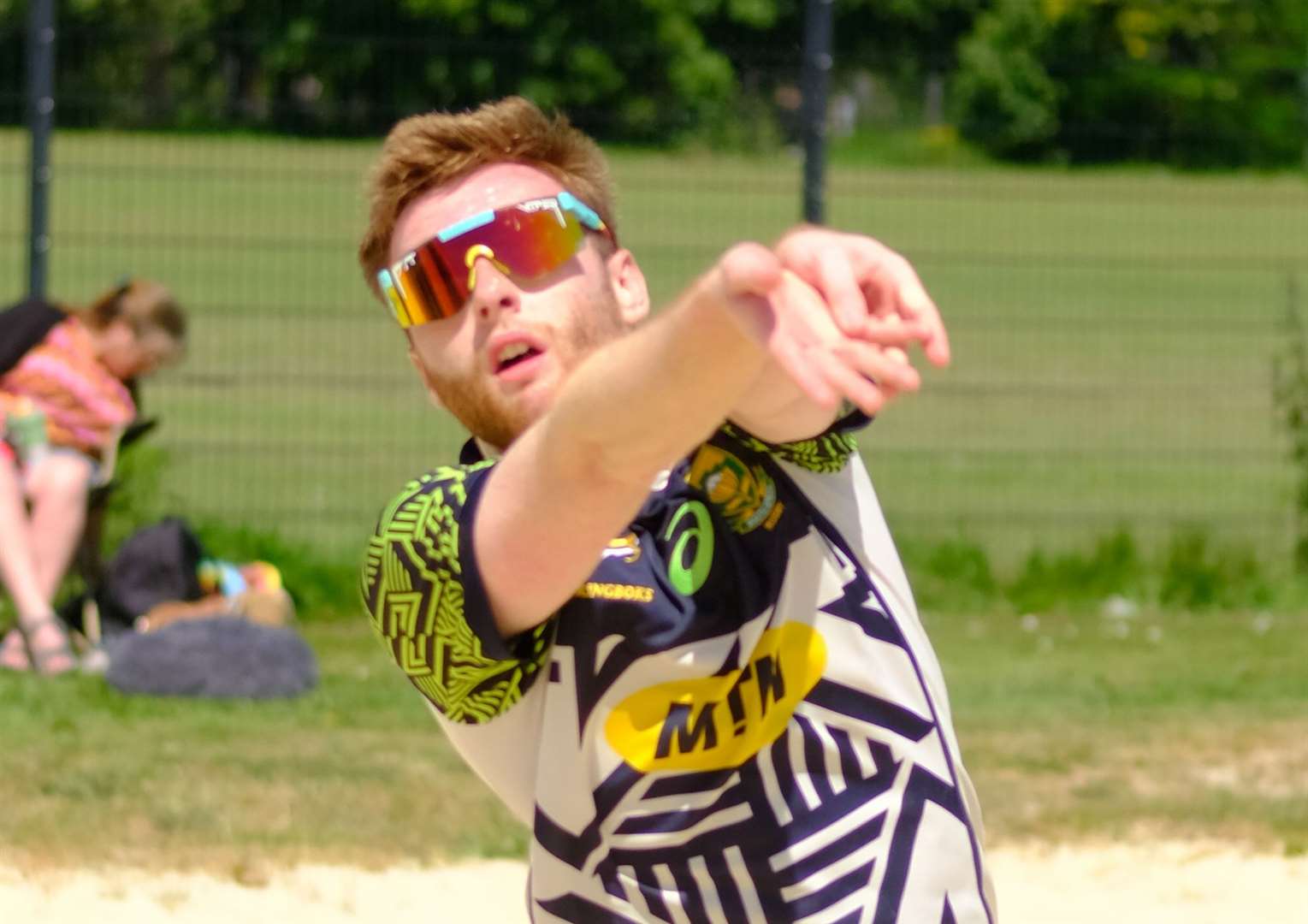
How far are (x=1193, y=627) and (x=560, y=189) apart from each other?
544 centimetres

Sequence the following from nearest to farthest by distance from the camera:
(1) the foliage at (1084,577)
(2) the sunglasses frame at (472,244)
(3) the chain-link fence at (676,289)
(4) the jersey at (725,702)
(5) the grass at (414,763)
→ (4) the jersey at (725,702), (2) the sunglasses frame at (472,244), (5) the grass at (414,763), (3) the chain-link fence at (676,289), (1) the foliage at (1084,577)

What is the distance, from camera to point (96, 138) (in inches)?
277

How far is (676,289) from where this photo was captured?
353 inches

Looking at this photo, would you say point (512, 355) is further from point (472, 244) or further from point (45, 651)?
point (45, 651)

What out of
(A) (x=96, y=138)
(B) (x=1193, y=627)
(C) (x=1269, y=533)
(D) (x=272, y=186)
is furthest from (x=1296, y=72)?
(A) (x=96, y=138)

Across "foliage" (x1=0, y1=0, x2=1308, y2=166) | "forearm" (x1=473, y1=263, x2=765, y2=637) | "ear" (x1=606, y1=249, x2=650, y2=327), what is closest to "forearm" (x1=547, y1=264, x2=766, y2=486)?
"forearm" (x1=473, y1=263, x2=765, y2=637)

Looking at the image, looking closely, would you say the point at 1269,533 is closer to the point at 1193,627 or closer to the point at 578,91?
the point at 1193,627

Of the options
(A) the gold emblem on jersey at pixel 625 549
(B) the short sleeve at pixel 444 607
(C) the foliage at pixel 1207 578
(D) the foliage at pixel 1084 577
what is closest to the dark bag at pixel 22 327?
(D) the foliage at pixel 1084 577

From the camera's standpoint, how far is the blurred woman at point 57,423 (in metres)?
6.13

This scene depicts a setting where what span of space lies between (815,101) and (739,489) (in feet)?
16.7

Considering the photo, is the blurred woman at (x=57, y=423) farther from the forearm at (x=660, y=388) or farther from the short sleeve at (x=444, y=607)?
the forearm at (x=660, y=388)

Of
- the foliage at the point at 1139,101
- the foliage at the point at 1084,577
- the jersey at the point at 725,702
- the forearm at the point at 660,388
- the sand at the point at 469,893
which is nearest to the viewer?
the forearm at the point at 660,388

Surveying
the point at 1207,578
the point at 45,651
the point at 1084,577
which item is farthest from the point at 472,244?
the point at 1207,578

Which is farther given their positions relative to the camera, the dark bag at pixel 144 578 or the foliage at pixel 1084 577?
the foliage at pixel 1084 577
